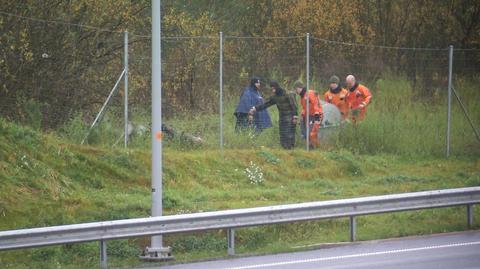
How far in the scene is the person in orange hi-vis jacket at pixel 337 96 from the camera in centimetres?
2280

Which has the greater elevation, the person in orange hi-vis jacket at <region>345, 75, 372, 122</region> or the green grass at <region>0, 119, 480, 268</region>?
the person in orange hi-vis jacket at <region>345, 75, 372, 122</region>

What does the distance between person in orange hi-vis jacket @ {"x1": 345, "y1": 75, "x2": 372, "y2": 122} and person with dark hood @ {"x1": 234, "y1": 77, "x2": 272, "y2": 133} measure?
7.07 ft

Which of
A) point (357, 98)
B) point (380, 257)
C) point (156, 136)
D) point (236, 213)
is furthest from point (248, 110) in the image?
point (380, 257)

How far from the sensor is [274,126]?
71.7 feet

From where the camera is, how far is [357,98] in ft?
75.5

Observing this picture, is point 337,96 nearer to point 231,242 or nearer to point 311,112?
point 311,112

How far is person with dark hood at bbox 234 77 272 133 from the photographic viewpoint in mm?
21500

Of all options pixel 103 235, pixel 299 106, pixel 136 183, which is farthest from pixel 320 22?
pixel 103 235

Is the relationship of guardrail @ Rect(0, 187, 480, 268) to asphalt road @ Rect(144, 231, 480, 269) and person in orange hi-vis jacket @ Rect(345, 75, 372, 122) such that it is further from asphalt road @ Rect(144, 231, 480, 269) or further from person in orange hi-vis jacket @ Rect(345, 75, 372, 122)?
person in orange hi-vis jacket @ Rect(345, 75, 372, 122)

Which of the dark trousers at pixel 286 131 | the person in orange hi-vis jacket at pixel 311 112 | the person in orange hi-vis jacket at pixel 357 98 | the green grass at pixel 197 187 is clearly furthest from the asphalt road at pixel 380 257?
the person in orange hi-vis jacket at pixel 357 98

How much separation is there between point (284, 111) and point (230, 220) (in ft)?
26.1

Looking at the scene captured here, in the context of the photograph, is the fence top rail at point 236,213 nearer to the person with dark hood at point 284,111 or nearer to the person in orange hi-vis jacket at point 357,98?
the person with dark hood at point 284,111

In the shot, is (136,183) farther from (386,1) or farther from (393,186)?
(386,1)

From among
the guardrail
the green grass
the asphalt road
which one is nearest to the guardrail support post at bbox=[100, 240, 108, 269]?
the guardrail
